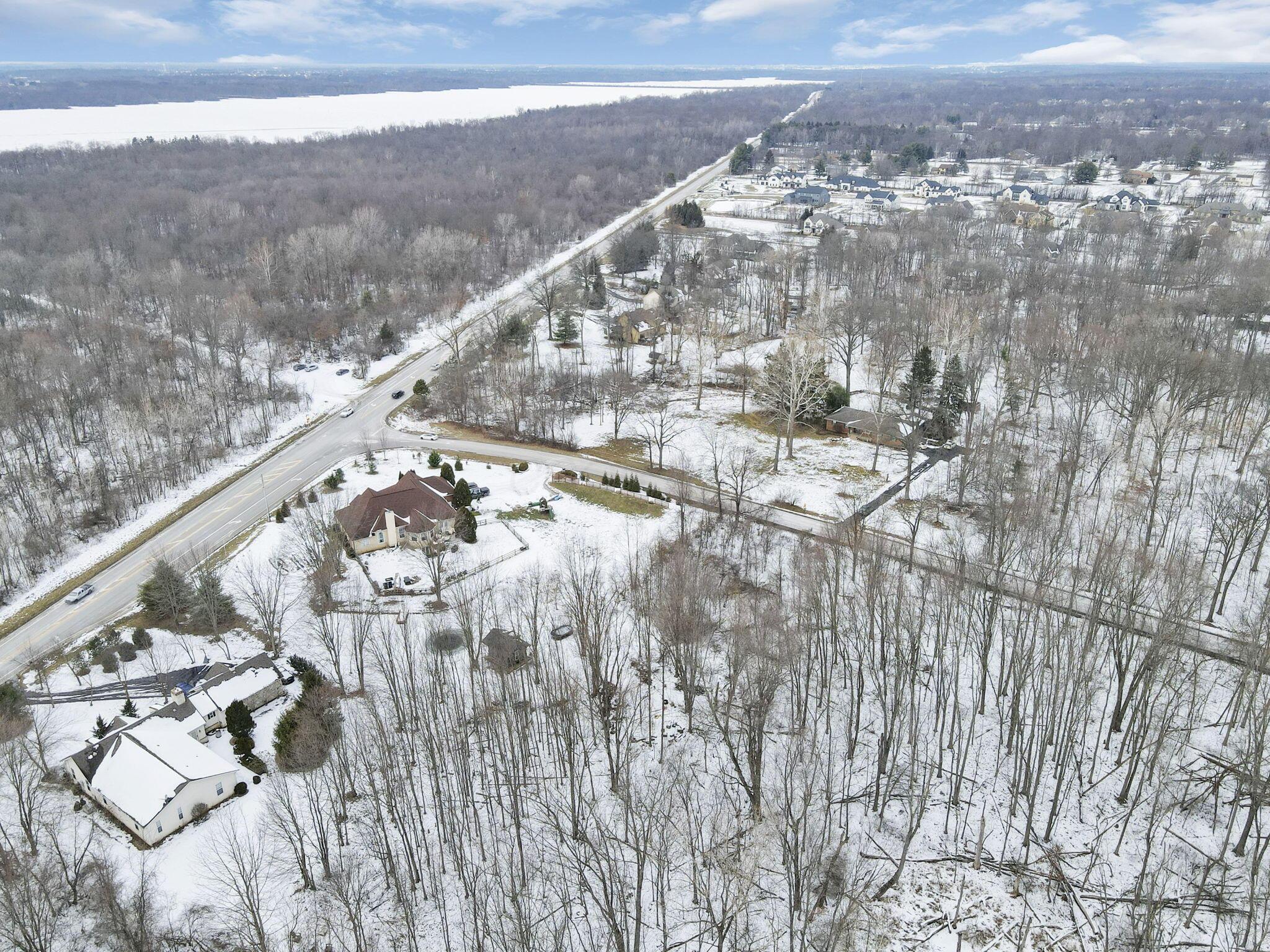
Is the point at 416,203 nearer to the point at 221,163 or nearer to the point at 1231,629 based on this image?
the point at 221,163

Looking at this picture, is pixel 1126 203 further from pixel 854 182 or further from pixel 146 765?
pixel 146 765

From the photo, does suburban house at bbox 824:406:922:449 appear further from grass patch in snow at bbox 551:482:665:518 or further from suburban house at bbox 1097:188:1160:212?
suburban house at bbox 1097:188:1160:212

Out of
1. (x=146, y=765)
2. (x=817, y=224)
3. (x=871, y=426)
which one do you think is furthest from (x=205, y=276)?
(x=817, y=224)

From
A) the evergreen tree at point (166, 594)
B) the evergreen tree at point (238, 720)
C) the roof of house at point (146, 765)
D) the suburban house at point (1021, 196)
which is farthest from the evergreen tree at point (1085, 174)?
the roof of house at point (146, 765)

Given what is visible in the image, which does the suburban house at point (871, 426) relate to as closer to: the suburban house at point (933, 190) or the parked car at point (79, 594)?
the parked car at point (79, 594)

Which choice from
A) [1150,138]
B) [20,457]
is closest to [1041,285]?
[20,457]
